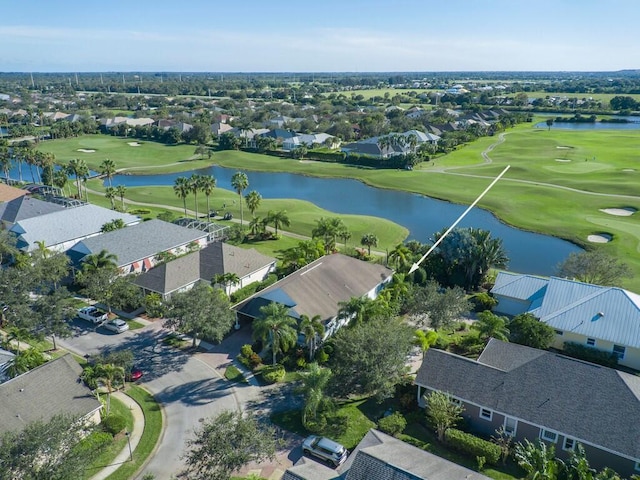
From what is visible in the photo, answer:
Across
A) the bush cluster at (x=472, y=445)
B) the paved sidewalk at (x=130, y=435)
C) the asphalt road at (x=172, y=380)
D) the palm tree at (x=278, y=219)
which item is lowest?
the paved sidewalk at (x=130, y=435)

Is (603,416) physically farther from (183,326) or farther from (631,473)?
(183,326)

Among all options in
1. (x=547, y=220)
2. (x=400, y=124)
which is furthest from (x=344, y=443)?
(x=400, y=124)

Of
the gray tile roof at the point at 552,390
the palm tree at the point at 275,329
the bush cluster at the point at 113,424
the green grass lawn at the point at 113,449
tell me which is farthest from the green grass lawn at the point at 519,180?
the bush cluster at the point at 113,424

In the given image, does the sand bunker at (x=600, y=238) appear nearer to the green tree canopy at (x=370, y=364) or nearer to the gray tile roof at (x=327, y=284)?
the gray tile roof at (x=327, y=284)

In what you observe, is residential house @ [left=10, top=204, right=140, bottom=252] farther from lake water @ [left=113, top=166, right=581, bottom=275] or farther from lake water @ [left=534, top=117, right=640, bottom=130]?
lake water @ [left=534, top=117, right=640, bottom=130]

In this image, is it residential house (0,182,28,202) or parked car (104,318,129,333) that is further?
residential house (0,182,28,202)

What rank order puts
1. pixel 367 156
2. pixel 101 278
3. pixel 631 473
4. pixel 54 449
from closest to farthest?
pixel 54 449 < pixel 631 473 < pixel 101 278 < pixel 367 156

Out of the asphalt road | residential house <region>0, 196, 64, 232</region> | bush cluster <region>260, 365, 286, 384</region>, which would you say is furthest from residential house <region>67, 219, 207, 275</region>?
bush cluster <region>260, 365, 286, 384</region>
